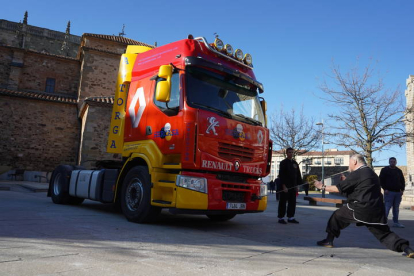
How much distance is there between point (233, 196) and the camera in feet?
19.7

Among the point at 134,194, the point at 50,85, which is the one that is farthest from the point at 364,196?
the point at 50,85

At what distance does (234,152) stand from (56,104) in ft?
72.7

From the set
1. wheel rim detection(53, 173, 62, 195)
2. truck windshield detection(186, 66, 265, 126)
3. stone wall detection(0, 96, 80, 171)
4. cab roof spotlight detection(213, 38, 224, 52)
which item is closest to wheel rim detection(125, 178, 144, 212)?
truck windshield detection(186, 66, 265, 126)

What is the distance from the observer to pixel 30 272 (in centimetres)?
272

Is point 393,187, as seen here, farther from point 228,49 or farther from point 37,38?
point 37,38

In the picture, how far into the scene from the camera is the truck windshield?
580 centimetres

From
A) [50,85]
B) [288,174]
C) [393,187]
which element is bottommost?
[393,187]

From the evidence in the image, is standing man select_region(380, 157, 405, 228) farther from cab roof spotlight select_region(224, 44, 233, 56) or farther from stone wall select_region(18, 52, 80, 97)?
stone wall select_region(18, 52, 80, 97)

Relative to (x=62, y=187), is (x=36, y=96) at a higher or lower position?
higher

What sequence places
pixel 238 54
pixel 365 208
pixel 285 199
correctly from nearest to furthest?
pixel 365 208 → pixel 238 54 → pixel 285 199

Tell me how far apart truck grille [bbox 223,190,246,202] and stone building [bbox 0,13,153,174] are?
16.3 metres

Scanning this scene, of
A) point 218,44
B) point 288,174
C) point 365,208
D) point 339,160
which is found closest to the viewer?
point 365,208

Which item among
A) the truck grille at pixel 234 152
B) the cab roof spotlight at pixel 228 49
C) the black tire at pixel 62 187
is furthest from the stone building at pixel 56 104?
the truck grille at pixel 234 152

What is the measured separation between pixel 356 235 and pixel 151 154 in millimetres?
4295
